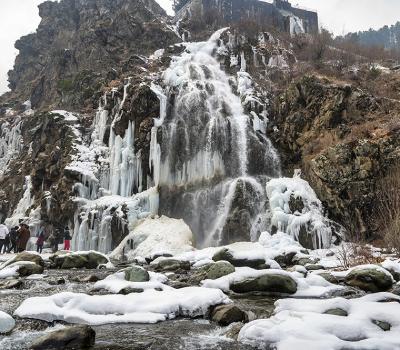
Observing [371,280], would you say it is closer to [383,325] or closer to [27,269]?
[383,325]

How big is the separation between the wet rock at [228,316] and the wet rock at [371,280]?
13.3 feet

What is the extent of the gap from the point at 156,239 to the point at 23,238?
20.7ft

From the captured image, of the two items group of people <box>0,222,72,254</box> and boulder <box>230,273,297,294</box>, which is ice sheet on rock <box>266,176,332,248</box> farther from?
group of people <box>0,222,72,254</box>

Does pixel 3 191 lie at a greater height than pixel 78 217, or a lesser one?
greater

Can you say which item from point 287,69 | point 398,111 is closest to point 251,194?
point 398,111

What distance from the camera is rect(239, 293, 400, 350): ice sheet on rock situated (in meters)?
5.68

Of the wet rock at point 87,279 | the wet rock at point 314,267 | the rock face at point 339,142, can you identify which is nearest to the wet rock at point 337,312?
the wet rock at point 314,267

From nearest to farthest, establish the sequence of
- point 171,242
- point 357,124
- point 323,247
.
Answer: point 323,247 < point 171,242 < point 357,124

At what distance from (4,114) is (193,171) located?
39.6 m

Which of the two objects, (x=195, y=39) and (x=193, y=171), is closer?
(x=193, y=171)

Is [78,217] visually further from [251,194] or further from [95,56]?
[95,56]

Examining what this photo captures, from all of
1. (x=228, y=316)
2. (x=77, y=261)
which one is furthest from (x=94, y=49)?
(x=228, y=316)

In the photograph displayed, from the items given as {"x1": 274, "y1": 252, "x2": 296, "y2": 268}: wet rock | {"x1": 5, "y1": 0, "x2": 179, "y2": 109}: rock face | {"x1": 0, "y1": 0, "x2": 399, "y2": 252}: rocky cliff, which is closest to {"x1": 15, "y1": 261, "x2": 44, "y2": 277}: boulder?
{"x1": 274, "y1": 252, "x2": 296, "y2": 268}: wet rock

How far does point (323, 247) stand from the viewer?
19.8 metres
